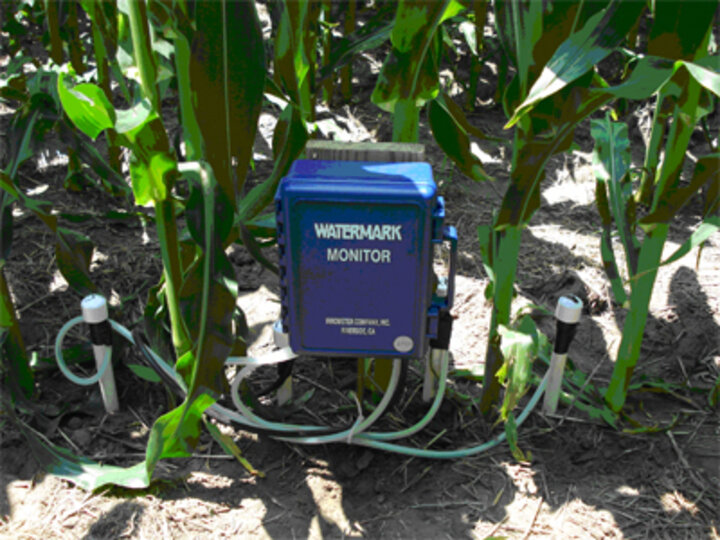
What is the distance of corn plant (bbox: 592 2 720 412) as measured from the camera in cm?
130

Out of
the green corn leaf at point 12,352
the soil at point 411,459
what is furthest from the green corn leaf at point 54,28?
the green corn leaf at point 12,352

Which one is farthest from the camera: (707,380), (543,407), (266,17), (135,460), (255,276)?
(266,17)

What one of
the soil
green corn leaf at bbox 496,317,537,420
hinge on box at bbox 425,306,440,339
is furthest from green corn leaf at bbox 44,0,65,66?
green corn leaf at bbox 496,317,537,420

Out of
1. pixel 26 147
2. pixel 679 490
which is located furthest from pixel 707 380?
→ pixel 26 147

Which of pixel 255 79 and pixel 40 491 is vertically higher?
pixel 255 79

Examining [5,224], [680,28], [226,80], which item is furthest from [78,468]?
[680,28]

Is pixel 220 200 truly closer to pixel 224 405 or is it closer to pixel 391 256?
pixel 391 256

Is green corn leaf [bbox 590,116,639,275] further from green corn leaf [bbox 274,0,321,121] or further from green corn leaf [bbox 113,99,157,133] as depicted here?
green corn leaf [bbox 113,99,157,133]

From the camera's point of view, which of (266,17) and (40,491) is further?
(266,17)

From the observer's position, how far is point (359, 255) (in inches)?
54.2

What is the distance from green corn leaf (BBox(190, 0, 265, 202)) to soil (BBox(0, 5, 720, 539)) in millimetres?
691

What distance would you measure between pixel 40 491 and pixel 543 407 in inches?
54.4

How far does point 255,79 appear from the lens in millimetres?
1389

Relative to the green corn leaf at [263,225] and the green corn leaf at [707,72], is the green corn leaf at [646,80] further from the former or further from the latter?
the green corn leaf at [263,225]
